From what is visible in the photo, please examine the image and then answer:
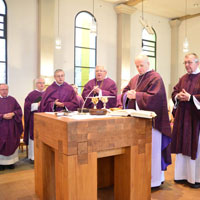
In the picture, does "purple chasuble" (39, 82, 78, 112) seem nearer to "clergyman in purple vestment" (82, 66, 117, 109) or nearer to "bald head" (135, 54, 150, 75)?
"clergyman in purple vestment" (82, 66, 117, 109)

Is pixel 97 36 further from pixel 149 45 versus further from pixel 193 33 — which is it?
pixel 193 33

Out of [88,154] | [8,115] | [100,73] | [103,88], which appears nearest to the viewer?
[88,154]

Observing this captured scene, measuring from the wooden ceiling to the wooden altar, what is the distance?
8.86m

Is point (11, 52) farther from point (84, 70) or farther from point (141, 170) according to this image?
point (141, 170)

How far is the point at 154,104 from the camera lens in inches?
147

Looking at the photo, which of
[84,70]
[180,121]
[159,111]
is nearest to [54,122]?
[159,111]

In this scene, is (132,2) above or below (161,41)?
above

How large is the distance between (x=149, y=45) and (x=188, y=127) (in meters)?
9.31

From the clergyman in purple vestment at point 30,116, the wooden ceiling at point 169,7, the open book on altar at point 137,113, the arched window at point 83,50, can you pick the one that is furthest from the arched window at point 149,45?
the open book on altar at point 137,113

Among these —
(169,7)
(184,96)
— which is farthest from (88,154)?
(169,7)

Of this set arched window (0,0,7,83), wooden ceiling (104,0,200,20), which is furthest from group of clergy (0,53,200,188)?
wooden ceiling (104,0,200,20)

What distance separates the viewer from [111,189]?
13.4 feet

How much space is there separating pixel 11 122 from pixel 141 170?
334cm

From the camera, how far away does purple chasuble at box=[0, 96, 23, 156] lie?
17.8ft
